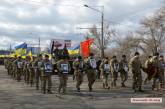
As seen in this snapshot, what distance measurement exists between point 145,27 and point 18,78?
61815mm

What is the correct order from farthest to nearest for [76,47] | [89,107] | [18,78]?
[76,47]
[18,78]
[89,107]

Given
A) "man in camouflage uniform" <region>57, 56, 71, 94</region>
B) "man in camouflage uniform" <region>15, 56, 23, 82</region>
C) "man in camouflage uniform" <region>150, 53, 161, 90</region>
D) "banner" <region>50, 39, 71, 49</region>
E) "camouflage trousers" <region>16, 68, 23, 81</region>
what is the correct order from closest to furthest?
"man in camouflage uniform" <region>57, 56, 71, 94</region>
"man in camouflage uniform" <region>150, 53, 161, 90</region>
"man in camouflage uniform" <region>15, 56, 23, 82</region>
"camouflage trousers" <region>16, 68, 23, 81</region>
"banner" <region>50, 39, 71, 49</region>

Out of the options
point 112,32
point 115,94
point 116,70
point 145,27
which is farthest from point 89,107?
point 112,32

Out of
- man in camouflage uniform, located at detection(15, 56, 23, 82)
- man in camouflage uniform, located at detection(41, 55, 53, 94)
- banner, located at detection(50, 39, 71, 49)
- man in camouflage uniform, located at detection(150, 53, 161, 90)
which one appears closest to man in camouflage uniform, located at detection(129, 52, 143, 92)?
man in camouflage uniform, located at detection(150, 53, 161, 90)

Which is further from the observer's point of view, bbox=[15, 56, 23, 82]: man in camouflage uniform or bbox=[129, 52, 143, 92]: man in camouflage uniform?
bbox=[15, 56, 23, 82]: man in camouflage uniform

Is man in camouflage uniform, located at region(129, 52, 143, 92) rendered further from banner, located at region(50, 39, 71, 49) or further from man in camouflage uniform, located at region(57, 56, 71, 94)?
banner, located at region(50, 39, 71, 49)

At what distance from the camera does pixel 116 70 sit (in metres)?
22.0

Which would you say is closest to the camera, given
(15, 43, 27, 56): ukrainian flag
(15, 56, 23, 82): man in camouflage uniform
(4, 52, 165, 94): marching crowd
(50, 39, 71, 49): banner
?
(4, 52, 165, 94): marching crowd

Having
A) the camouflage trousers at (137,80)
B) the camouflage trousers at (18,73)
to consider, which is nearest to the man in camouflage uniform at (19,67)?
the camouflage trousers at (18,73)

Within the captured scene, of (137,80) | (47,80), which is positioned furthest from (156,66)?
(47,80)

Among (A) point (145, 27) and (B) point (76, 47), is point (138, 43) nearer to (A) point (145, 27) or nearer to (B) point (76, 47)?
(A) point (145, 27)

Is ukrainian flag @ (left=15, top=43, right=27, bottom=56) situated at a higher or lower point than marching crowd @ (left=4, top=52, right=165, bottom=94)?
higher

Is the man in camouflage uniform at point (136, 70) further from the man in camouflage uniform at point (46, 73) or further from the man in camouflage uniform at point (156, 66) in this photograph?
the man in camouflage uniform at point (46, 73)

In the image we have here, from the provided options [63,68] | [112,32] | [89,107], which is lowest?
[89,107]
